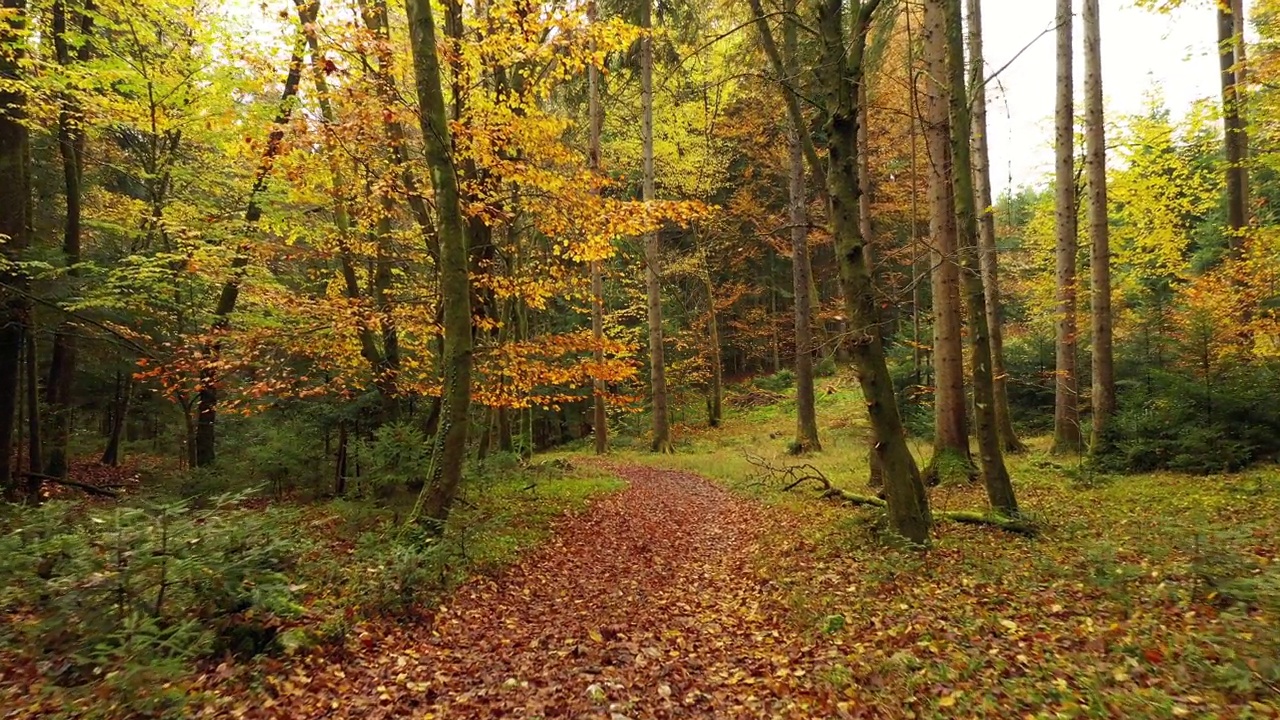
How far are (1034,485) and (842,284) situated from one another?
6.19m

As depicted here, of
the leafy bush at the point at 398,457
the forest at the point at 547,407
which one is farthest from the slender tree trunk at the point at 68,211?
the leafy bush at the point at 398,457

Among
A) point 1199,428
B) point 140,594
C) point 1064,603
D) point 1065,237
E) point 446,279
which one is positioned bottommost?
point 1064,603

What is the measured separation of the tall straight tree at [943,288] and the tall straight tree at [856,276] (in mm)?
2713

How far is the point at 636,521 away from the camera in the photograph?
10617 mm

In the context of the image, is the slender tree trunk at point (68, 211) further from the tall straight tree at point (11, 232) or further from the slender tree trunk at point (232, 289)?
the slender tree trunk at point (232, 289)

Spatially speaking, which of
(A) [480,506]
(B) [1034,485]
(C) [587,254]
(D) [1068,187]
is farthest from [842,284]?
(D) [1068,187]

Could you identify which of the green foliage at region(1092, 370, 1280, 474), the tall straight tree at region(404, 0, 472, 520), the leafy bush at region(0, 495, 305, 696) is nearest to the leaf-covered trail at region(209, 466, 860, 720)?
the leafy bush at region(0, 495, 305, 696)

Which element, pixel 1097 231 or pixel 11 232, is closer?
pixel 11 232

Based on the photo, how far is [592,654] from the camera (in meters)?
5.30

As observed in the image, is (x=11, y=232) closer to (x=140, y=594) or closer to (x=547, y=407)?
(x=140, y=594)

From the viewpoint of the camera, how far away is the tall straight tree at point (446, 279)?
790cm

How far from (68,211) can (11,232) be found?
371cm

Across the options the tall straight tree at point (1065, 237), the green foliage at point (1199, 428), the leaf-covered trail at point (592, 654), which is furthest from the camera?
the tall straight tree at point (1065, 237)

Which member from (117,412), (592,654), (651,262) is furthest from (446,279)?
(117,412)
